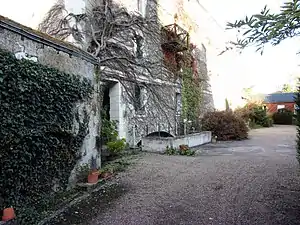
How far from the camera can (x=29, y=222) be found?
3.92m

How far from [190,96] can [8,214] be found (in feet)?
48.7

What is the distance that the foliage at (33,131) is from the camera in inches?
158

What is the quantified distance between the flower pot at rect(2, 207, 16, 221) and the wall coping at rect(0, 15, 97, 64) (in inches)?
107

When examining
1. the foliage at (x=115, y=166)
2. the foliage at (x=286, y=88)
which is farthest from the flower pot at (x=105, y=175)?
the foliage at (x=286, y=88)

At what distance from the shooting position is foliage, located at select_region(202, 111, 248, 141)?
16.5 metres

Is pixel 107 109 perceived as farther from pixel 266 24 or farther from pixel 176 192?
pixel 266 24

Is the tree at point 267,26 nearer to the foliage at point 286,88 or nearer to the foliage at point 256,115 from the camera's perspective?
the foliage at point 256,115

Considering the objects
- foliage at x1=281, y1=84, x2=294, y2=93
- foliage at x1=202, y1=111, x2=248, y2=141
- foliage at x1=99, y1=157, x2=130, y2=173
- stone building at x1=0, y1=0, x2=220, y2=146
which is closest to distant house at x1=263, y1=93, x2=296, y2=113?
foliage at x1=281, y1=84, x2=294, y2=93

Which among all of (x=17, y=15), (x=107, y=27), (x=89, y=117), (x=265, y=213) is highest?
(x=17, y=15)

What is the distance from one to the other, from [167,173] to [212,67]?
17.8 meters

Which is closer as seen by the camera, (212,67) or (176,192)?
(176,192)

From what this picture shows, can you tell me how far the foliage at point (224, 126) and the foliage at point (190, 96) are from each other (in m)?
1.24

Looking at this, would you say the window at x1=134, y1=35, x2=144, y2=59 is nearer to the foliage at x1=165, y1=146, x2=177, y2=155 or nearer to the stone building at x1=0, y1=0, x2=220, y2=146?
the stone building at x1=0, y1=0, x2=220, y2=146

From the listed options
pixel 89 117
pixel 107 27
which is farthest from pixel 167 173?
pixel 107 27
